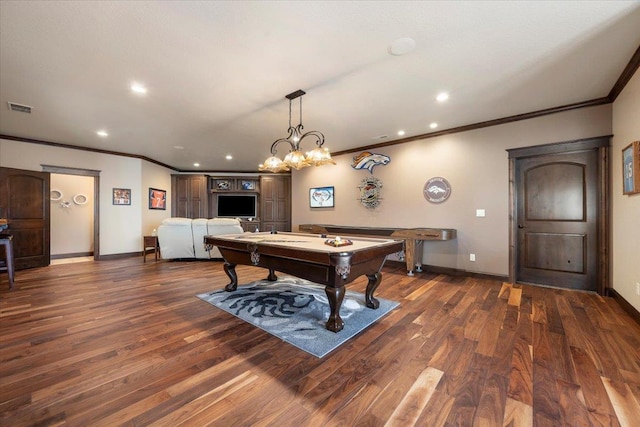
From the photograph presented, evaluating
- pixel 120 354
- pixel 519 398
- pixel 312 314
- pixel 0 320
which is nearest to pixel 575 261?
pixel 519 398

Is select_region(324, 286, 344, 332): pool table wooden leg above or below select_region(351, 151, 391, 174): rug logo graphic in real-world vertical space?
below

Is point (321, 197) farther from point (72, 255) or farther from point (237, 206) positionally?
point (72, 255)

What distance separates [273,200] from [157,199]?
3343mm

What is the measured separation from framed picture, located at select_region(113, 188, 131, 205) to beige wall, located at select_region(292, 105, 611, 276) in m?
5.61

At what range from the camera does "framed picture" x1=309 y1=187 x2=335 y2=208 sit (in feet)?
21.0

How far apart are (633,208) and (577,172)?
46.8 inches

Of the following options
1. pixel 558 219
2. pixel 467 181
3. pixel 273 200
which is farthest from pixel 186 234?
pixel 558 219

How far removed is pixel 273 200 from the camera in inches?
348

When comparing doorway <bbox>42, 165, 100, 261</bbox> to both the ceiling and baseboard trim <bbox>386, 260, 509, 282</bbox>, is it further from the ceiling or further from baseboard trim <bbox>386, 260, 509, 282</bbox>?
baseboard trim <bbox>386, 260, 509, 282</bbox>

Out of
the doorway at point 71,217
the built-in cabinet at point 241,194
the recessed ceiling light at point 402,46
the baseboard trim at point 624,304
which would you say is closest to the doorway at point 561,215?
the baseboard trim at point 624,304

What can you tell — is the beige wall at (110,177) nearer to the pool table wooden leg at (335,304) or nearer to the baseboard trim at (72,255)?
the baseboard trim at (72,255)

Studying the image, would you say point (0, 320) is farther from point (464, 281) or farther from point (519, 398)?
point (464, 281)

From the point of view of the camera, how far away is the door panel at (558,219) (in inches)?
142

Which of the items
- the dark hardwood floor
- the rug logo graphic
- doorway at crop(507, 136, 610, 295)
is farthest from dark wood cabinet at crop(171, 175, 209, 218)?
doorway at crop(507, 136, 610, 295)
